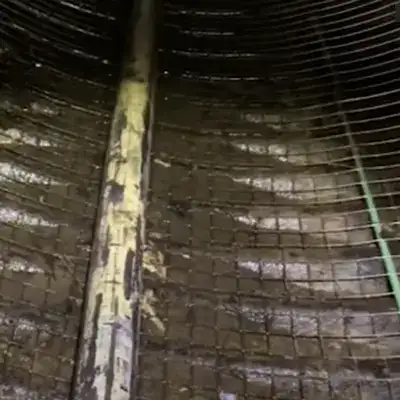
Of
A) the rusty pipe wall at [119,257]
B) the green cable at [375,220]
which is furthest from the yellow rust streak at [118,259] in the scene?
the green cable at [375,220]

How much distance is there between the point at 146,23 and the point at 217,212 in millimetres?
600

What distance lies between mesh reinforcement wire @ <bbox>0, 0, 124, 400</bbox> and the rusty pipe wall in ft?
0.10

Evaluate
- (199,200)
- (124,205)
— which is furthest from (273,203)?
(124,205)

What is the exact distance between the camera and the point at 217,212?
138 cm

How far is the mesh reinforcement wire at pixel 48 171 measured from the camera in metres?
1.13

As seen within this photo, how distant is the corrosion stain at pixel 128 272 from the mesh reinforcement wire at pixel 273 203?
4cm

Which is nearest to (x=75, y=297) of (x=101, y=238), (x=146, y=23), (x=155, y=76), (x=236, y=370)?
(x=101, y=238)

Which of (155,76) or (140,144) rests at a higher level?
(155,76)

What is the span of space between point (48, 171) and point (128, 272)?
0.95 ft

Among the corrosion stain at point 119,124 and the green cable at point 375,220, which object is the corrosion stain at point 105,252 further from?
the green cable at point 375,220

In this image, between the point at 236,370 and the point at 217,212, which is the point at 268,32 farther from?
the point at 236,370

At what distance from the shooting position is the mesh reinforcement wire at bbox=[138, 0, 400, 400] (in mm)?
1179

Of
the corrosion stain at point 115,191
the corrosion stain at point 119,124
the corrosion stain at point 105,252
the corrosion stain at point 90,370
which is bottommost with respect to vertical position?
the corrosion stain at point 90,370

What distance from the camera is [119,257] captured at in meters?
1.22
